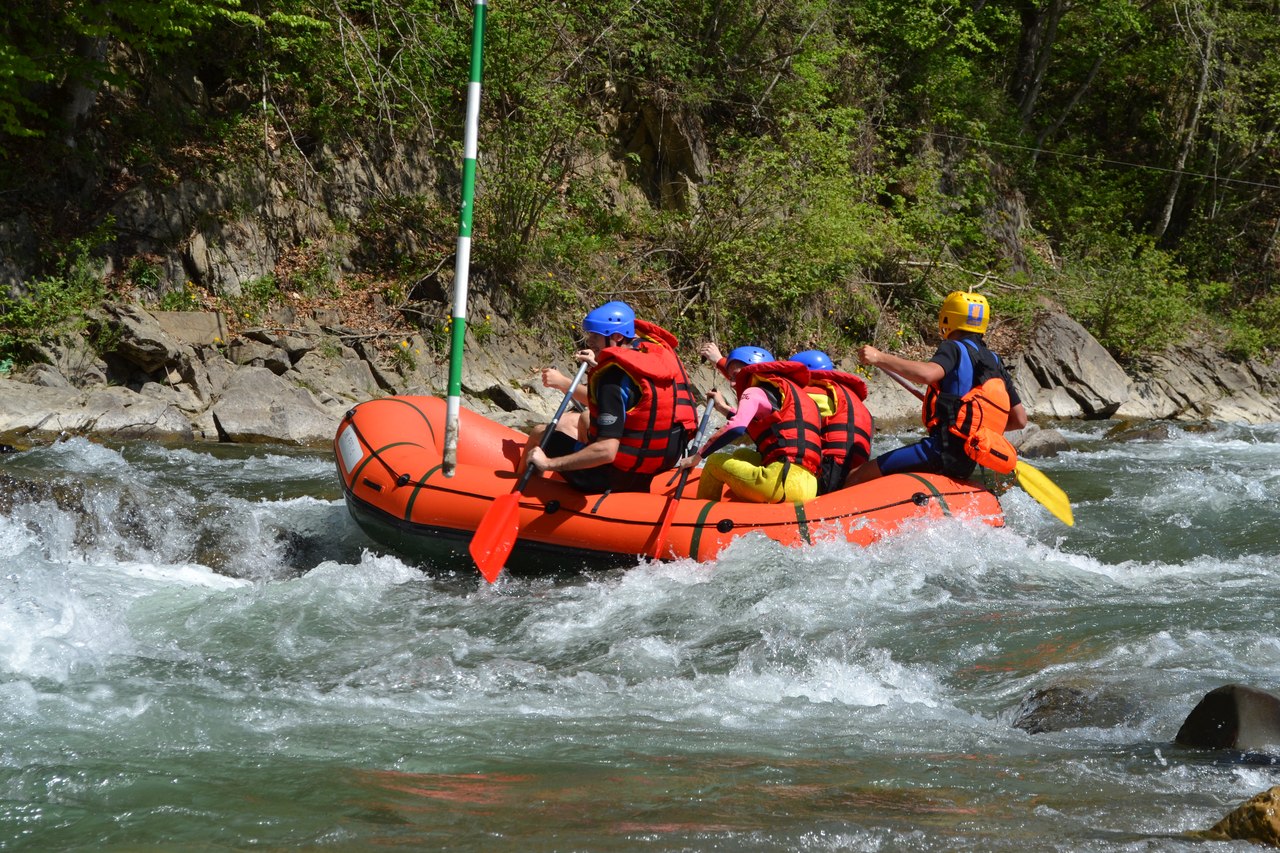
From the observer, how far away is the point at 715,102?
49.6 ft

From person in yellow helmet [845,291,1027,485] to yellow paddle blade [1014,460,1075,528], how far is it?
155 millimetres

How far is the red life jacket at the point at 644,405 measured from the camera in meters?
5.66

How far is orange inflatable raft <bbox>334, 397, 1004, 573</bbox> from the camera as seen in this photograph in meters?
5.68

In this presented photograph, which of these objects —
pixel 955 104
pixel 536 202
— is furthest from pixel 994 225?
pixel 536 202

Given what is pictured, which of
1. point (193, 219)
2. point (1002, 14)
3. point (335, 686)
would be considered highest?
point (1002, 14)

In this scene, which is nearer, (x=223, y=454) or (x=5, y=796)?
(x=5, y=796)

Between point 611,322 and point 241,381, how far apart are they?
5.30m

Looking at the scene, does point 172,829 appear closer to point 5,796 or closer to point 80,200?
point 5,796

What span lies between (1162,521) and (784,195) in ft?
24.0

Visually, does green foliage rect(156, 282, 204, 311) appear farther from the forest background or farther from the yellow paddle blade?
the yellow paddle blade

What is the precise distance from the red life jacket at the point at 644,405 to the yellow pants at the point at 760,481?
34 cm

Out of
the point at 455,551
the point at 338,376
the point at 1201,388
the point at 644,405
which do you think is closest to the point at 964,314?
the point at 644,405

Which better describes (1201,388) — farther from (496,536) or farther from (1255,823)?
(1255,823)

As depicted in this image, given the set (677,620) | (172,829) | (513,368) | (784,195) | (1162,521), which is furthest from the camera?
(784,195)
